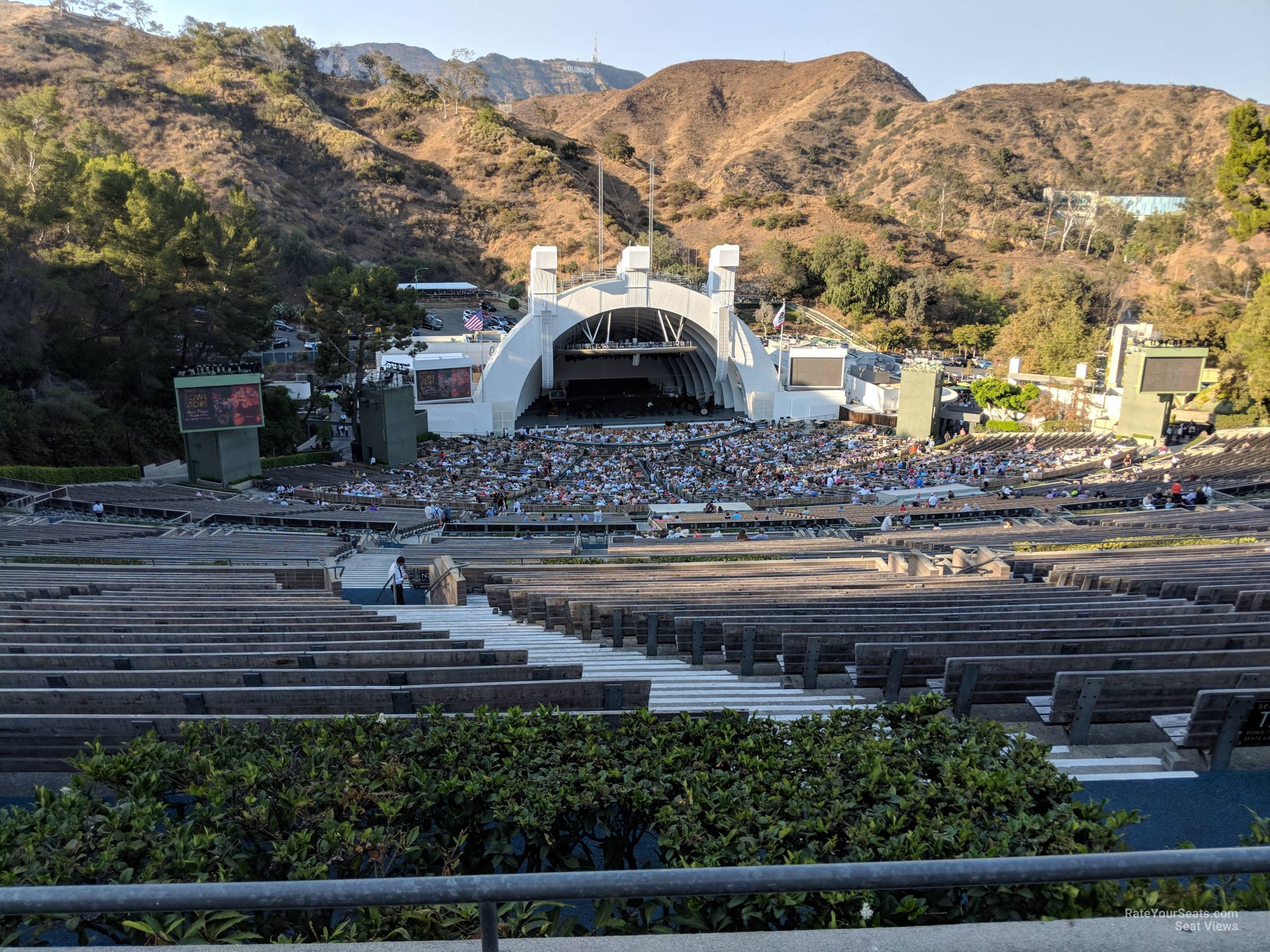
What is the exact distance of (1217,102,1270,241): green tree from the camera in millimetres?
43625

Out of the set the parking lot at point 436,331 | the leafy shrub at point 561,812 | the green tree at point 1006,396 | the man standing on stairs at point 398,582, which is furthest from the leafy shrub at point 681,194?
the leafy shrub at point 561,812

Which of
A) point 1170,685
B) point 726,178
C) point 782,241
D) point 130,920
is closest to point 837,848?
point 130,920

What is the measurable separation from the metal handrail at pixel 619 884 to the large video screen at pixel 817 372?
4317 centimetres

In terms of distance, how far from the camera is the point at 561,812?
3.34 metres

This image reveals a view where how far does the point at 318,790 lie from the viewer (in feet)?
10.8

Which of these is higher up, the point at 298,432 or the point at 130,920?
the point at 130,920

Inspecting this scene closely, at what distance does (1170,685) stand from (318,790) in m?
4.78

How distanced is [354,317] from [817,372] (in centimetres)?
2373

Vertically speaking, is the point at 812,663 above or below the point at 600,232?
below

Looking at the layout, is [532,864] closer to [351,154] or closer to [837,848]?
[837,848]

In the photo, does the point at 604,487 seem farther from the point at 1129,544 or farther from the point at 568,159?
the point at 568,159

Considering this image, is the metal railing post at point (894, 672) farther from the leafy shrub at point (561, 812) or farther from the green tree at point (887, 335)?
the green tree at point (887, 335)

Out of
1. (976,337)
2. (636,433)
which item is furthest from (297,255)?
(976,337)

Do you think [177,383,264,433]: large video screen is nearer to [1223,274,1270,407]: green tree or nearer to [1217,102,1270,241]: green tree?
[1223,274,1270,407]: green tree
